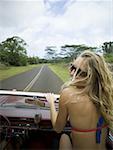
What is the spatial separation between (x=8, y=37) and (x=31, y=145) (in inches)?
31.6

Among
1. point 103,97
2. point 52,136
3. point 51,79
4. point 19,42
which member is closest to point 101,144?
point 103,97

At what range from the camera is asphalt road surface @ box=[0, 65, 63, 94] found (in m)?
2.00

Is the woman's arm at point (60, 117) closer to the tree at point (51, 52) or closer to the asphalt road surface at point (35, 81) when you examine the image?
the asphalt road surface at point (35, 81)

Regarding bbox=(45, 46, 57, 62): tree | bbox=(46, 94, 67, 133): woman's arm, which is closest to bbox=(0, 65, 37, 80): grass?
bbox=(45, 46, 57, 62): tree

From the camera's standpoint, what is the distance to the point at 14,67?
209 centimetres

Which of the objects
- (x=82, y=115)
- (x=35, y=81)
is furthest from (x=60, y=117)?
(x=35, y=81)

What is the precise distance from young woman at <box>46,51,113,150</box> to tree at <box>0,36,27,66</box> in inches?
38.7

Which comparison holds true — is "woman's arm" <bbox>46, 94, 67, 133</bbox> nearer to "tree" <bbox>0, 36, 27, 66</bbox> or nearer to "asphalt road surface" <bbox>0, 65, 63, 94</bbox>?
"asphalt road surface" <bbox>0, 65, 63, 94</bbox>

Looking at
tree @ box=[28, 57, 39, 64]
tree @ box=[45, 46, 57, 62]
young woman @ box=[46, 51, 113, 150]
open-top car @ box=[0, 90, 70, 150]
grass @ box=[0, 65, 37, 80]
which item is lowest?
open-top car @ box=[0, 90, 70, 150]

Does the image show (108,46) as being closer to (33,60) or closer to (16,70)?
(33,60)

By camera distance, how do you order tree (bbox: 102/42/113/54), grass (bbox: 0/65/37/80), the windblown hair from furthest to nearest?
grass (bbox: 0/65/37/80), tree (bbox: 102/42/113/54), the windblown hair

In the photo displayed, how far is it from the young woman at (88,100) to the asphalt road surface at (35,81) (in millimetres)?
858

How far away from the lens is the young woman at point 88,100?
Result: 108 centimetres

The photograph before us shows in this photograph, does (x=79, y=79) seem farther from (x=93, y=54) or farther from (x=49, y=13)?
(x=49, y=13)
